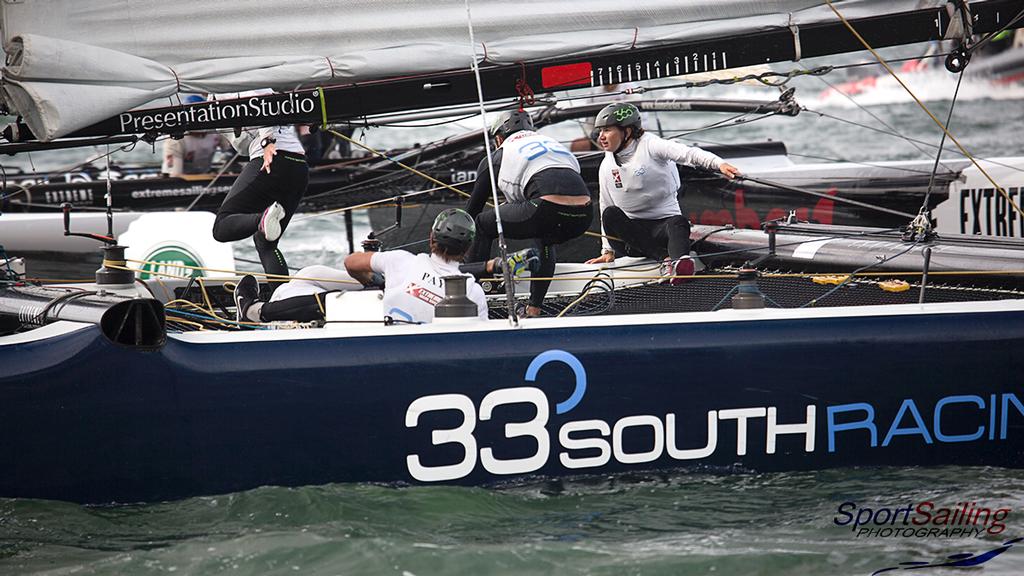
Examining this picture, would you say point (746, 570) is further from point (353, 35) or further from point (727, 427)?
point (353, 35)

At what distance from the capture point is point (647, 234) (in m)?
6.46

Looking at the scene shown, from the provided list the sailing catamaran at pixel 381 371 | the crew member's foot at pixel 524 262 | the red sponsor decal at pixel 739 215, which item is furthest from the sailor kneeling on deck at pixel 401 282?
the red sponsor decal at pixel 739 215

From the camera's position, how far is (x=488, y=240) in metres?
6.18

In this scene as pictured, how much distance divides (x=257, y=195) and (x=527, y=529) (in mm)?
2751

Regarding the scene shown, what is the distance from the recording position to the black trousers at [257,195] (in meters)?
5.83

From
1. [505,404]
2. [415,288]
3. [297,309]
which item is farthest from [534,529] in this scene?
[297,309]

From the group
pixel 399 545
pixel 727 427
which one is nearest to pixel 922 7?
pixel 727 427

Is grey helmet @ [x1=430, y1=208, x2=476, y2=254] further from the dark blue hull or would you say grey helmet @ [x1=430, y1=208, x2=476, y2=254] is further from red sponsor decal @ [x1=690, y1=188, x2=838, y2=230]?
red sponsor decal @ [x1=690, y1=188, x2=838, y2=230]

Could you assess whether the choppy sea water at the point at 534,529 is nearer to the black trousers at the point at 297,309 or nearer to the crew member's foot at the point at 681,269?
the black trousers at the point at 297,309

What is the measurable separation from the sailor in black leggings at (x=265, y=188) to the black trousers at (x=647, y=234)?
1.63m

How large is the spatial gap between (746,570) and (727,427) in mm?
557

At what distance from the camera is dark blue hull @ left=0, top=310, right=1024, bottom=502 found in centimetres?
382

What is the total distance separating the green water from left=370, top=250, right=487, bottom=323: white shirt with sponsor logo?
0.71m

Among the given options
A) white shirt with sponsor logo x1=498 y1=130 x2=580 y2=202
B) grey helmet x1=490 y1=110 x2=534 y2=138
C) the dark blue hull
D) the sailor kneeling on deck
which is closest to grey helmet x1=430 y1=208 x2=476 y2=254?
the sailor kneeling on deck
